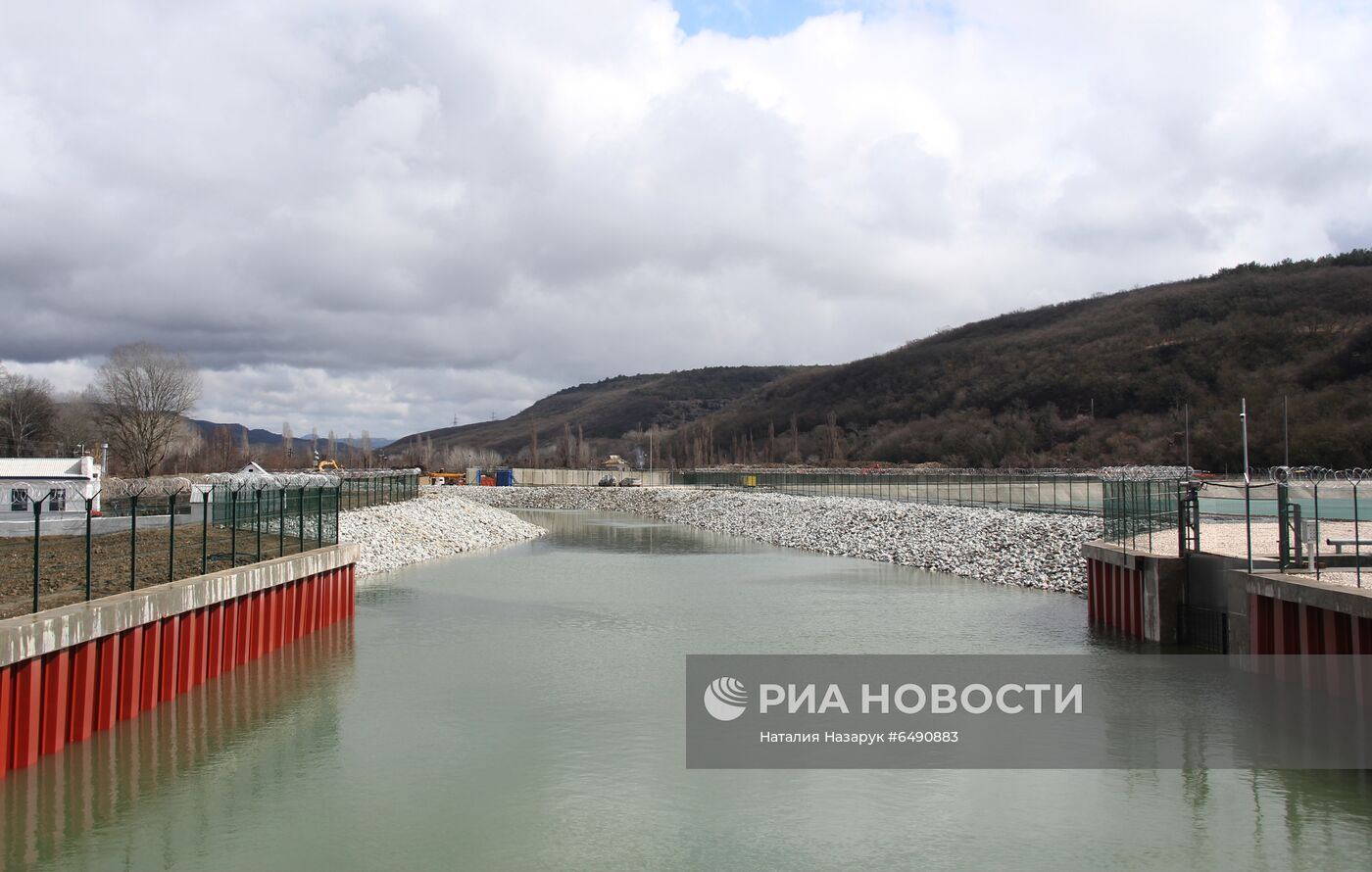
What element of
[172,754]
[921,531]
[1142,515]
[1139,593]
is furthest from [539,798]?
[921,531]

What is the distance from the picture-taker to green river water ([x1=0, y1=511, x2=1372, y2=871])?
10.7m

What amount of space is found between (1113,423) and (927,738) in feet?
316

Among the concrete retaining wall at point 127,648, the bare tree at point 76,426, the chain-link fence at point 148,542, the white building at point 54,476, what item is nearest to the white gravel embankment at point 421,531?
the chain-link fence at point 148,542

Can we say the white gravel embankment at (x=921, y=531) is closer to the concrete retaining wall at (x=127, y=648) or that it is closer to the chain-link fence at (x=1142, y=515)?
the chain-link fence at (x=1142, y=515)

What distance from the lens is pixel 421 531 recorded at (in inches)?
1864

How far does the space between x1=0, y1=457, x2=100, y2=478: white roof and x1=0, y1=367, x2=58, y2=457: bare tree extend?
47.2 meters

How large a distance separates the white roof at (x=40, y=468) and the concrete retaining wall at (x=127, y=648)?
108 feet

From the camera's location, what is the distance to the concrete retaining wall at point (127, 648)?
11.8m

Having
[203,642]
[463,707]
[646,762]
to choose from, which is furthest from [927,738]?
[203,642]

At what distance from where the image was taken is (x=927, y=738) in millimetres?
14992

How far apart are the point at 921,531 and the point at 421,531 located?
74.7 feet

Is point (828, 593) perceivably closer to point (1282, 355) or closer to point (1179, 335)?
point (1282, 355)

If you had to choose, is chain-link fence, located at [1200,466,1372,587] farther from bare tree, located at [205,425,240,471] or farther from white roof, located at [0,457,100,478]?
bare tree, located at [205,425,240,471]

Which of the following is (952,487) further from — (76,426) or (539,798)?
(76,426)
